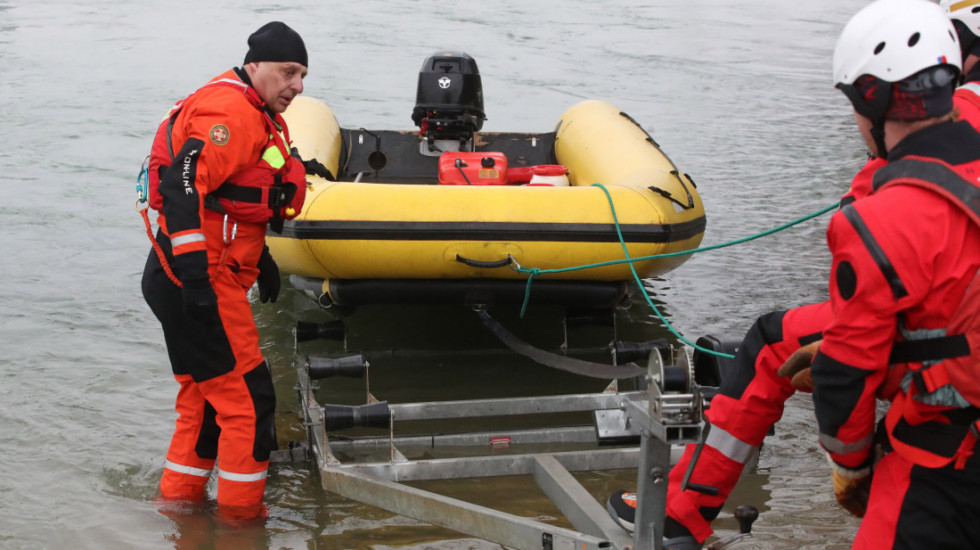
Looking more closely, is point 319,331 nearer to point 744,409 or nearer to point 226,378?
point 226,378

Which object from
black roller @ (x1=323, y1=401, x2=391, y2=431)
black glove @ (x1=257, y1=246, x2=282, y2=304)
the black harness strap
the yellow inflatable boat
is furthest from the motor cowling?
the black harness strap

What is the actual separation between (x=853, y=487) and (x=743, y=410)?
15.3 inches

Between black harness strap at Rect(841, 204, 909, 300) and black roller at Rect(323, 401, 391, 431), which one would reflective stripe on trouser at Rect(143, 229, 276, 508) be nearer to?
black roller at Rect(323, 401, 391, 431)

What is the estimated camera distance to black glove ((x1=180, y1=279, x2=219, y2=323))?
9.41 ft

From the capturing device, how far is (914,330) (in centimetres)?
178

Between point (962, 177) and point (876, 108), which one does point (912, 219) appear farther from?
point (876, 108)

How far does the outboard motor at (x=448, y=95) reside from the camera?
18.6 feet

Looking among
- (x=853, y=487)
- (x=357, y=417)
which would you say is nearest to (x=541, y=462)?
(x=357, y=417)

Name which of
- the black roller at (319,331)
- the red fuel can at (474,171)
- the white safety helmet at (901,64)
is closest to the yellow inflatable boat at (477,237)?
the black roller at (319,331)

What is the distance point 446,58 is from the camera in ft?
18.7

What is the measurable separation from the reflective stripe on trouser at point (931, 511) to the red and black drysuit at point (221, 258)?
1882mm

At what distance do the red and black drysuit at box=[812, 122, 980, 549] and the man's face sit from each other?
5.88ft

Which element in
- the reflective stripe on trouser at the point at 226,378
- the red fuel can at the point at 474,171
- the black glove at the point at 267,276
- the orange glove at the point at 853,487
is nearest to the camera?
the orange glove at the point at 853,487

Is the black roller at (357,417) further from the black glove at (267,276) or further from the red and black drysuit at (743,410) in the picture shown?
the red and black drysuit at (743,410)
